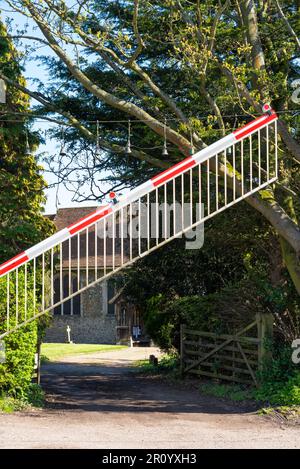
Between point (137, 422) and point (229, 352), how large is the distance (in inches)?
251

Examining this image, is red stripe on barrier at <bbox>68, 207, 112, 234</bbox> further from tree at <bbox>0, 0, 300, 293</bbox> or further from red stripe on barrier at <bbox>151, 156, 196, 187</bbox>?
tree at <bbox>0, 0, 300, 293</bbox>

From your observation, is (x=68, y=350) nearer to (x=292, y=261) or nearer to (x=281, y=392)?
(x=292, y=261)

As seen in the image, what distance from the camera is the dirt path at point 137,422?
32.0 feet

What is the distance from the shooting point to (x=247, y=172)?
598 inches

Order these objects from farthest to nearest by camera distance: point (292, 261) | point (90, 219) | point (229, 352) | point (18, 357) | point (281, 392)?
point (229, 352) → point (292, 261) → point (281, 392) → point (18, 357) → point (90, 219)

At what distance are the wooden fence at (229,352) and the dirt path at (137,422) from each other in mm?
1080

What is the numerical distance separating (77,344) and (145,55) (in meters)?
27.9

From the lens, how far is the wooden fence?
15.6m

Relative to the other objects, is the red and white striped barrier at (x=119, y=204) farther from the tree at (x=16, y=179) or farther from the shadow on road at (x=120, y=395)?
the tree at (x=16, y=179)

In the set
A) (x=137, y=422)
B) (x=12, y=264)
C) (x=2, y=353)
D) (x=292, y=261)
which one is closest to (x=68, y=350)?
(x=292, y=261)

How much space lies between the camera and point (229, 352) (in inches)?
712

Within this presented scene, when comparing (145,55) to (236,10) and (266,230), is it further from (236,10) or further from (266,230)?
(266,230)

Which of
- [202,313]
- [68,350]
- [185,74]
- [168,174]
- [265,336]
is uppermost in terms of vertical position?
[185,74]
